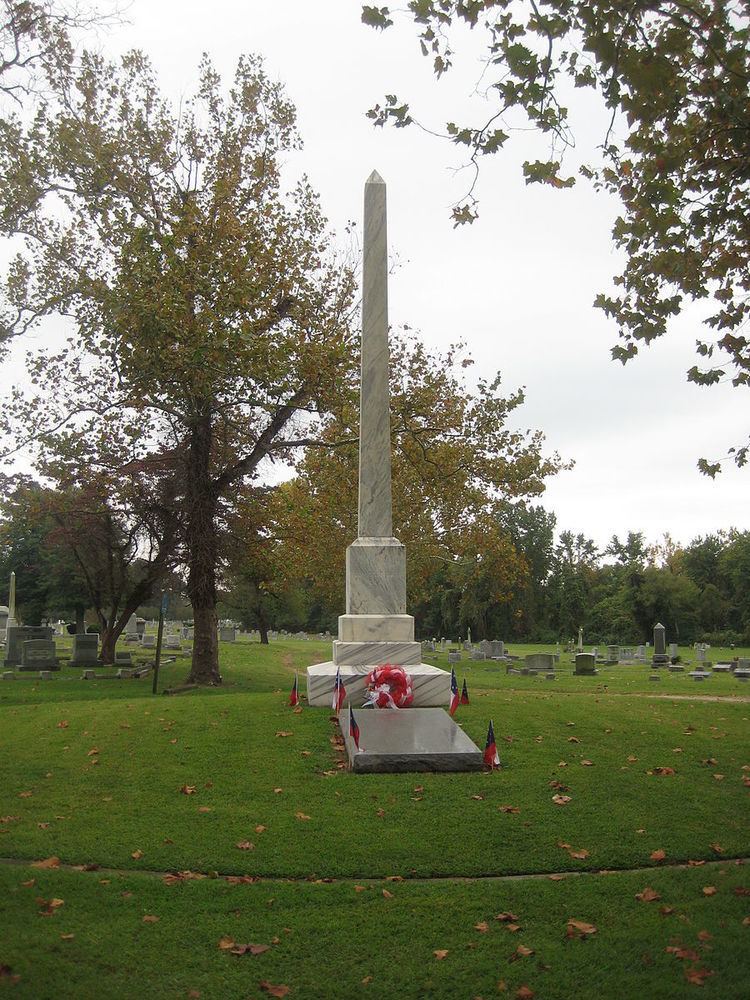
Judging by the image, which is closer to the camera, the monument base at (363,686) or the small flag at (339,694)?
the small flag at (339,694)

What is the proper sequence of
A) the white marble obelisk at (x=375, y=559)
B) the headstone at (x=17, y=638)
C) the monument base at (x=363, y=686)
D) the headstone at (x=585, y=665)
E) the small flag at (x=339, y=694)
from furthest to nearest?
the headstone at (x=17, y=638) < the headstone at (x=585, y=665) < the white marble obelisk at (x=375, y=559) < the monument base at (x=363, y=686) < the small flag at (x=339, y=694)

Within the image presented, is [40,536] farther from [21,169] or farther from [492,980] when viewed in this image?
[492,980]

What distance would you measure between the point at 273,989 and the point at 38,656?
996 inches

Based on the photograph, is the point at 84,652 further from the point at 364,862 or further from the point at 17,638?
the point at 364,862

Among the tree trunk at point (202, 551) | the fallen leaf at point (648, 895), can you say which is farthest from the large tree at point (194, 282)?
the fallen leaf at point (648, 895)

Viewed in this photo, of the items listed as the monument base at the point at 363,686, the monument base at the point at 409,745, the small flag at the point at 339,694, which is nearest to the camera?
the monument base at the point at 409,745

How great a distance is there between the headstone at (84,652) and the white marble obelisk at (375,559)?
19.1 meters

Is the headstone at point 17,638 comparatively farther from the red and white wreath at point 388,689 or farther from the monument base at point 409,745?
the monument base at point 409,745

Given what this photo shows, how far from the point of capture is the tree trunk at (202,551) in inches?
819

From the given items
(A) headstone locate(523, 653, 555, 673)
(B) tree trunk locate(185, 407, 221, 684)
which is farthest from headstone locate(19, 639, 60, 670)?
(A) headstone locate(523, 653, 555, 673)

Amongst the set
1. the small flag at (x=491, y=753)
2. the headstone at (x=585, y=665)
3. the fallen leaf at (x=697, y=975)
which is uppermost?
the small flag at (x=491, y=753)

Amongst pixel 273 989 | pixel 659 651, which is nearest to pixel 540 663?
pixel 659 651

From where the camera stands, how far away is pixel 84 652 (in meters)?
29.8

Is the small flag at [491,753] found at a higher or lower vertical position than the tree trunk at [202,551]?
lower
